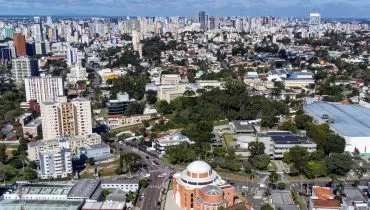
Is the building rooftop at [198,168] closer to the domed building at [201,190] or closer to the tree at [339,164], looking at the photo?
the domed building at [201,190]

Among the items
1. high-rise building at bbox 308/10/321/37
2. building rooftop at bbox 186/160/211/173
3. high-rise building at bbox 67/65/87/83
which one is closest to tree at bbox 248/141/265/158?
building rooftop at bbox 186/160/211/173

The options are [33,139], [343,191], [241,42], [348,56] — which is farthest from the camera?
[241,42]

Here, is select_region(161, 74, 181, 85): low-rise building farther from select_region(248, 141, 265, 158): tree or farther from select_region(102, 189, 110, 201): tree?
select_region(102, 189, 110, 201): tree

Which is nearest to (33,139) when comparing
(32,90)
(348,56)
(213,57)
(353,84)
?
(32,90)

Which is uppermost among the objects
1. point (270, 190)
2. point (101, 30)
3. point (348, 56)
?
point (101, 30)

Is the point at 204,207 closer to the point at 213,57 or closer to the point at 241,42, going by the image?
the point at 213,57

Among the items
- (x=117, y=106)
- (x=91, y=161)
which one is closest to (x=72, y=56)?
(x=117, y=106)
